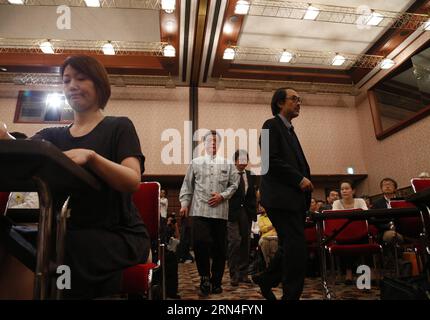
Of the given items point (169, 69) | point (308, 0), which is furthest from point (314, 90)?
point (169, 69)

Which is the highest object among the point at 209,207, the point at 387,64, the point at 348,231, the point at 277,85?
the point at 277,85

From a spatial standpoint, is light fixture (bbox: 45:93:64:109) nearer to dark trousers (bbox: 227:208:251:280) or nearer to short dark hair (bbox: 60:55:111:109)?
dark trousers (bbox: 227:208:251:280)

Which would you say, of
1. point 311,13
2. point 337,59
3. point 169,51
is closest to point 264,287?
point 311,13

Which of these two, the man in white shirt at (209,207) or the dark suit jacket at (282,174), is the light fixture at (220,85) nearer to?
the man in white shirt at (209,207)

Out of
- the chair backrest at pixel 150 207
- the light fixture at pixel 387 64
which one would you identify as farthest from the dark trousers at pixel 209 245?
the light fixture at pixel 387 64

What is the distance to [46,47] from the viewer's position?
6.14 meters

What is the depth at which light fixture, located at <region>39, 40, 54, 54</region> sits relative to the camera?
6.08m

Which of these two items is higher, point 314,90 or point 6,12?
point 6,12

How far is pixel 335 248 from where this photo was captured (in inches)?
109

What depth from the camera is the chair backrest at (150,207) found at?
1.47m

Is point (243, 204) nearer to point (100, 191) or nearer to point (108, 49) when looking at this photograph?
point (100, 191)

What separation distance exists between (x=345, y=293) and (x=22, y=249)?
2522 mm

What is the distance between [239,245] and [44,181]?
2784 mm
